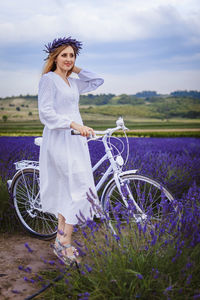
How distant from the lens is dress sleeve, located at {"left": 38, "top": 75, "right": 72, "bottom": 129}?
6.53ft

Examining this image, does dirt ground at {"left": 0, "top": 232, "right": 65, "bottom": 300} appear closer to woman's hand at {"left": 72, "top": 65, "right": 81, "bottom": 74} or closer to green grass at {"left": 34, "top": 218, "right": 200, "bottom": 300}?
green grass at {"left": 34, "top": 218, "right": 200, "bottom": 300}

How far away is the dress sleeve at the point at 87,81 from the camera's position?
2.39 metres

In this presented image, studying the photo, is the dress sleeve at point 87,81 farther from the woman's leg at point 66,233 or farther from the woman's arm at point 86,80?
the woman's leg at point 66,233

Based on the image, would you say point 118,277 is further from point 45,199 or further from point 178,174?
point 178,174

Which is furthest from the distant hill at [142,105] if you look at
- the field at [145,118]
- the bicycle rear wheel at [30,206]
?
the bicycle rear wheel at [30,206]

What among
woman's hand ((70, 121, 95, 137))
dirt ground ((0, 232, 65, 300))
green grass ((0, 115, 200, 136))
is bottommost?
dirt ground ((0, 232, 65, 300))

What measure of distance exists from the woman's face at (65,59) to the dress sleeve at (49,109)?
168 mm

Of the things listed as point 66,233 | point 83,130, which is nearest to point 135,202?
point 66,233

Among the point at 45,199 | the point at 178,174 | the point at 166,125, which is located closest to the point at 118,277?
the point at 45,199

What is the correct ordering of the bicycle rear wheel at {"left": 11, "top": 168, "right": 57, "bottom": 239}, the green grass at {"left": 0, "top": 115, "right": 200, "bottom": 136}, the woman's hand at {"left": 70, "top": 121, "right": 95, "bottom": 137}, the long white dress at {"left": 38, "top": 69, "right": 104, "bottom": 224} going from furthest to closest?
the green grass at {"left": 0, "top": 115, "right": 200, "bottom": 136} → the bicycle rear wheel at {"left": 11, "top": 168, "right": 57, "bottom": 239} → the long white dress at {"left": 38, "top": 69, "right": 104, "bottom": 224} → the woman's hand at {"left": 70, "top": 121, "right": 95, "bottom": 137}

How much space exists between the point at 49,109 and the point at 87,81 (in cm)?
54

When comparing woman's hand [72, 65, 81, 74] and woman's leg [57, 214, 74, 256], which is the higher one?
woman's hand [72, 65, 81, 74]

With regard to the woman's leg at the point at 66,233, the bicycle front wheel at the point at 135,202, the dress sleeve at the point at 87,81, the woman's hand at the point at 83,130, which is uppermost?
the dress sleeve at the point at 87,81

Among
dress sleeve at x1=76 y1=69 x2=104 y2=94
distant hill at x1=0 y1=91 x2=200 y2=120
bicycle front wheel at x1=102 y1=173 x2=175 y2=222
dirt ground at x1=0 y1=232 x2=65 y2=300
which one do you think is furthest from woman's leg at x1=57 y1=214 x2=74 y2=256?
distant hill at x1=0 y1=91 x2=200 y2=120
